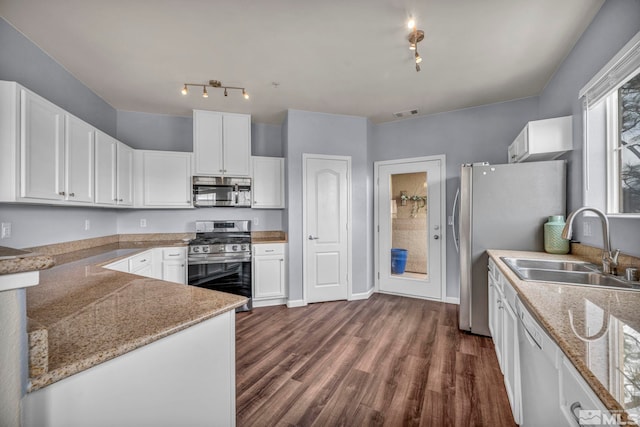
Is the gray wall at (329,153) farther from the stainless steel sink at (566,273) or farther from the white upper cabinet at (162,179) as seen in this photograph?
the stainless steel sink at (566,273)

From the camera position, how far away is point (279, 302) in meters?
3.62

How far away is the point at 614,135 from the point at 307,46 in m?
2.35

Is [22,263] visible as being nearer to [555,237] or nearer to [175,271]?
[175,271]

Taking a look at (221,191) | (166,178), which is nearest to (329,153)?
(221,191)

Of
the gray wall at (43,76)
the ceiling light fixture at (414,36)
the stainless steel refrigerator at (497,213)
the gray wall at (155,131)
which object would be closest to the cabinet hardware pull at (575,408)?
the stainless steel refrigerator at (497,213)

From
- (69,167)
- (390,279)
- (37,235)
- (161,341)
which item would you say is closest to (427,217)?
(390,279)

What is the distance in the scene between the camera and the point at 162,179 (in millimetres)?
3484

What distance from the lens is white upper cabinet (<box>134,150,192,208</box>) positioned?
3.41 meters

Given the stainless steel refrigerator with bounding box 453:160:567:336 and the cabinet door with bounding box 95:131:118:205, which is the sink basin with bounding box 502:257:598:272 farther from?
the cabinet door with bounding box 95:131:118:205

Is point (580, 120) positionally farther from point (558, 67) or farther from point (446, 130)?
point (446, 130)

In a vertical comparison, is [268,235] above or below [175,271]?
above

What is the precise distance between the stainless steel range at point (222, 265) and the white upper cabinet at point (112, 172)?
37.3 inches

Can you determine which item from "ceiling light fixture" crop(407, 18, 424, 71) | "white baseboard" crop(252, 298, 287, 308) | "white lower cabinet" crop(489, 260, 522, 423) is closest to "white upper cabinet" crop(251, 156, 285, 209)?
"white baseboard" crop(252, 298, 287, 308)

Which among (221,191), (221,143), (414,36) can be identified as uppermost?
(414,36)
